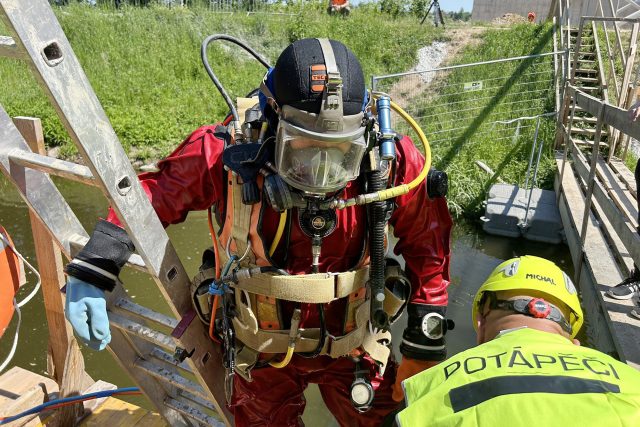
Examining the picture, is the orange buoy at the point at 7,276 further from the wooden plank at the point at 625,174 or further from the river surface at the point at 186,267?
the wooden plank at the point at 625,174

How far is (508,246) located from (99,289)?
19.5 ft

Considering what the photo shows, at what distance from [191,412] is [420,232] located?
1.52 m

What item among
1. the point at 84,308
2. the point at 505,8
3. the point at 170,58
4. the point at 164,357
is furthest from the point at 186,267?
the point at 505,8

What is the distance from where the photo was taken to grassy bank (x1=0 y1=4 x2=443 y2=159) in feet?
34.2

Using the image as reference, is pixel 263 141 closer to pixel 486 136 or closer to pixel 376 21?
pixel 486 136

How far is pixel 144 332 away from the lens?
198cm

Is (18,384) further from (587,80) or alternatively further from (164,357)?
(587,80)

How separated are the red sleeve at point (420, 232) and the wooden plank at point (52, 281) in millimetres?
1584

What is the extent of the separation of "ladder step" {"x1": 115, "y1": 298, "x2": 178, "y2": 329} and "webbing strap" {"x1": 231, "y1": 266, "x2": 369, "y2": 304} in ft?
1.26

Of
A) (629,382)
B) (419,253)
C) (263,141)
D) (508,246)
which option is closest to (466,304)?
(508,246)

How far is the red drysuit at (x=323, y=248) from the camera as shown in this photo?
6.09 feet

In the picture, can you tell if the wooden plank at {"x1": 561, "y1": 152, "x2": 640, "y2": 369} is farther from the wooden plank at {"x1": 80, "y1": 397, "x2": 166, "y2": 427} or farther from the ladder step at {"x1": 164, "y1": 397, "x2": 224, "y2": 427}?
the wooden plank at {"x1": 80, "y1": 397, "x2": 166, "y2": 427}

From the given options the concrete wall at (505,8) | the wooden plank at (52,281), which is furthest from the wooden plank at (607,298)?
the concrete wall at (505,8)

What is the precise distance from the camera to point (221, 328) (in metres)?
2.03
